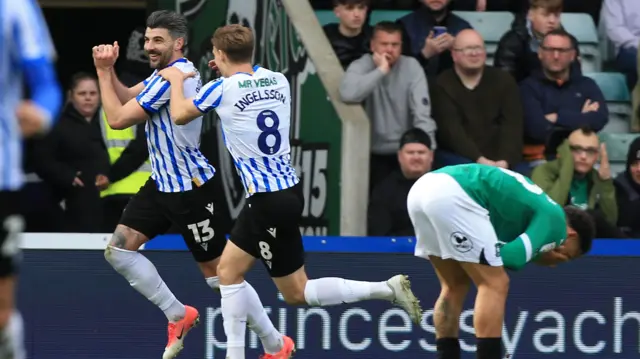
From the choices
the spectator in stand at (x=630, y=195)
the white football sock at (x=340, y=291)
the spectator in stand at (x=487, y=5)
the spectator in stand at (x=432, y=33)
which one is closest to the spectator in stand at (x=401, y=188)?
the spectator in stand at (x=432, y=33)

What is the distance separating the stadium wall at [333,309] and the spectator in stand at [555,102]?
1.37m

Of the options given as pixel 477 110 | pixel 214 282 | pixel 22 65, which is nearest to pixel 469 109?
pixel 477 110

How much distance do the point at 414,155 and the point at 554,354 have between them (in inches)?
67.3

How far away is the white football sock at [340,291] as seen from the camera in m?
8.05

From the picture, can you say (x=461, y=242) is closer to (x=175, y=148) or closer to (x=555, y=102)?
(x=175, y=148)

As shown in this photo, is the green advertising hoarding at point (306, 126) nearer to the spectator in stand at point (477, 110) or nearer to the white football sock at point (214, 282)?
the spectator in stand at point (477, 110)

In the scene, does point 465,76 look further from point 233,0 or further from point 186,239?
point 186,239

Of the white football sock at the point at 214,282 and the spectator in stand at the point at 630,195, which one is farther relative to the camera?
the spectator in stand at the point at 630,195

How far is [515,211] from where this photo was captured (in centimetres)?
728

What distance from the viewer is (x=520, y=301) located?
9.16 meters

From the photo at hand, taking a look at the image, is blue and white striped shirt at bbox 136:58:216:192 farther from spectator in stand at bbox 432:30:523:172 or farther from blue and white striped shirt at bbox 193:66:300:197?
spectator in stand at bbox 432:30:523:172

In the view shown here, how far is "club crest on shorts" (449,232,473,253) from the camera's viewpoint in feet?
23.8

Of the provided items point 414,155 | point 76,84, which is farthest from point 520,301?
point 76,84

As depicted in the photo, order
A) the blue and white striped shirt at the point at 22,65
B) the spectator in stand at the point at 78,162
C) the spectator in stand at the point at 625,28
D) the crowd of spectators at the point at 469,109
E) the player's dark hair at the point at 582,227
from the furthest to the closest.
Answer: the spectator in stand at the point at 625,28
the spectator in stand at the point at 78,162
the crowd of spectators at the point at 469,109
the player's dark hair at the point at 582,227
the blue and white striped shirt at the point at 22,65
